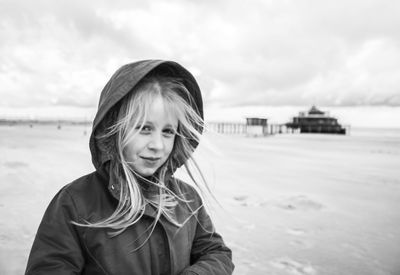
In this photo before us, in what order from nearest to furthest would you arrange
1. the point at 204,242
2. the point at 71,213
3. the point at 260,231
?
the point at 71,213 → the point at 204,242 → the point at 260,231

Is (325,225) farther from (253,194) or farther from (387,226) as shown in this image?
(253,194)

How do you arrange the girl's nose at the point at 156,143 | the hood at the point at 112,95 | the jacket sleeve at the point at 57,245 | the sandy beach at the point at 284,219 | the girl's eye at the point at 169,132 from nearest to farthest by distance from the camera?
the jacket sleeve at the point at 57,245 → the hood at the point at 112,95 → the girl's nose at the point at 156,143 → the girl's eye at the point at 169,132 → the sandy beach at the point at 284,219

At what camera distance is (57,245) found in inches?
54.4

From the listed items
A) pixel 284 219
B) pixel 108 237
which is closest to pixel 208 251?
pixel 108 237

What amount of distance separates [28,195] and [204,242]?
4.20m

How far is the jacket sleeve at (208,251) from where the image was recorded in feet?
5.66

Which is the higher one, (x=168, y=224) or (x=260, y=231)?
(x=168, y=224)

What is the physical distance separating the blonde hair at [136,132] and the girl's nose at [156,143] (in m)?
0.10

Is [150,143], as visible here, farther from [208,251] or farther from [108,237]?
[208,251]

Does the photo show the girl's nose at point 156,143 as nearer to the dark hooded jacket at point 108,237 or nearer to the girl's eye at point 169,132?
the girl's eye at point 169,132

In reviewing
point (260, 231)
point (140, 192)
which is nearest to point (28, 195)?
point (260, 231)

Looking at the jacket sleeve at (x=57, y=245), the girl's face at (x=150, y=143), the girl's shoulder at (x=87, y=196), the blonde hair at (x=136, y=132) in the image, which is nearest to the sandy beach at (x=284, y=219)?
the blonde hair at (x=136, y=132)

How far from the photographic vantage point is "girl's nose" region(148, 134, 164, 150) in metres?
1.70

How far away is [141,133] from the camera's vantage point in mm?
1713
